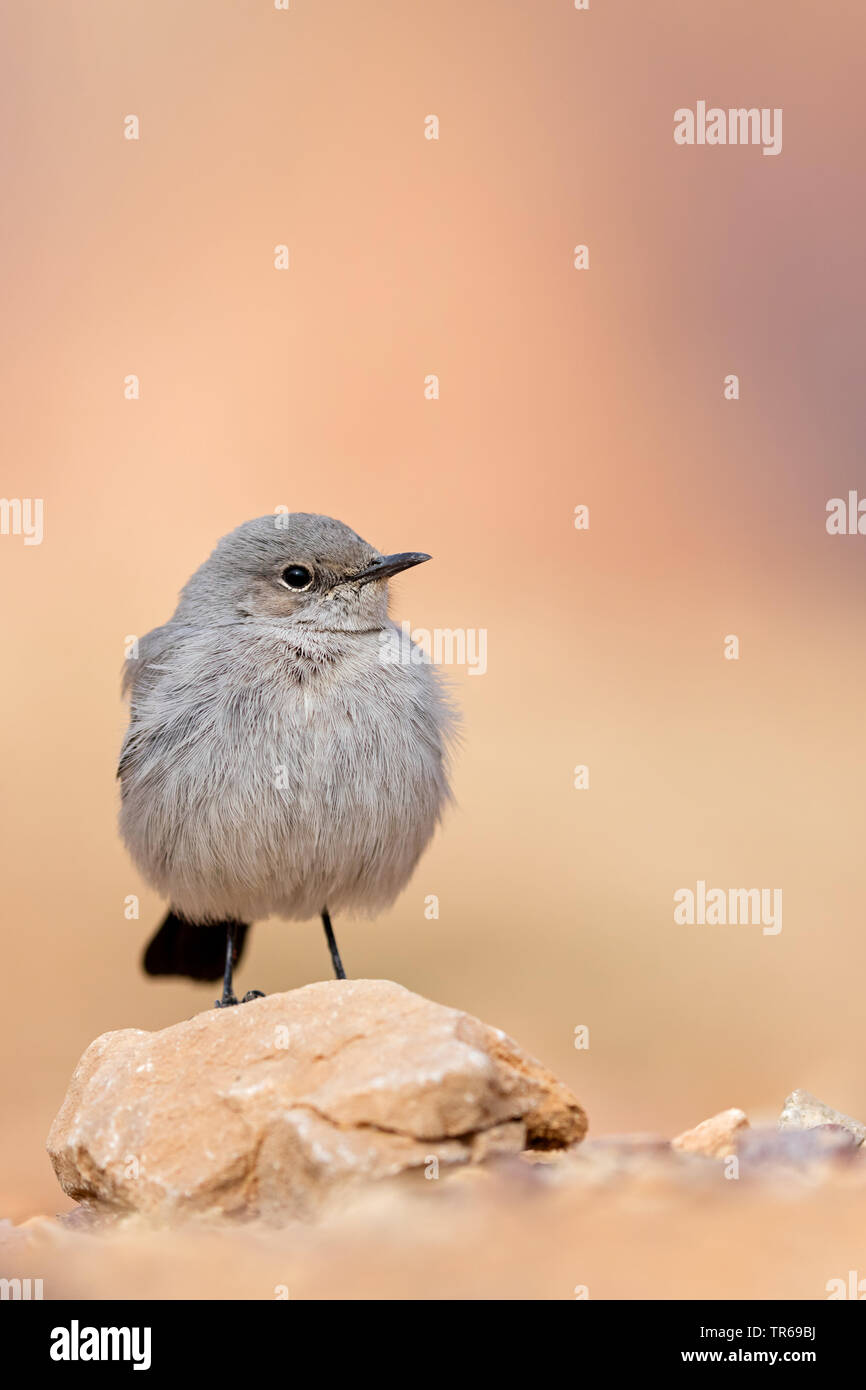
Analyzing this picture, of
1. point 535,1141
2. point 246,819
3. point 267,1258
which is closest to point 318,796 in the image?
point 246,819

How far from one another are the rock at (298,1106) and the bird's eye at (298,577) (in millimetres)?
2035

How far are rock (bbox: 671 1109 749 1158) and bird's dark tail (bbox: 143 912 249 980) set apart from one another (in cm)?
308

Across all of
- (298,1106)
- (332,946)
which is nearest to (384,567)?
(332,946)

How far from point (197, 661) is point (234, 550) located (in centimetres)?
55

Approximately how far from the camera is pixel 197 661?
18.4ft

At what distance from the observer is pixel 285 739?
17.3ft

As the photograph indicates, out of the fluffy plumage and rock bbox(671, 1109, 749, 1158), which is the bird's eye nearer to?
the fluffy plumage

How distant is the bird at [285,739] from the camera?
209 inches

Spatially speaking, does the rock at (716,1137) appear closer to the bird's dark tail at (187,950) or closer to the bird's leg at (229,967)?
the bird's leg at (229,967)

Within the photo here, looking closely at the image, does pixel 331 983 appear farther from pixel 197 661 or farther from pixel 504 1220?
pixel 197 661

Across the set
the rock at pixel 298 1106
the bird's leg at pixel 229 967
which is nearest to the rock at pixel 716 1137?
the rock at pixel 298 1106

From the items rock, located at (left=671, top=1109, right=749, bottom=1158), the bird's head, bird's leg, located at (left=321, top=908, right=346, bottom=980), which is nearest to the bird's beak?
the bird's head

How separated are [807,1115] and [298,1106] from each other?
2.04 metres

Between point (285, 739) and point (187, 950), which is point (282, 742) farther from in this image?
point (187, 950)
